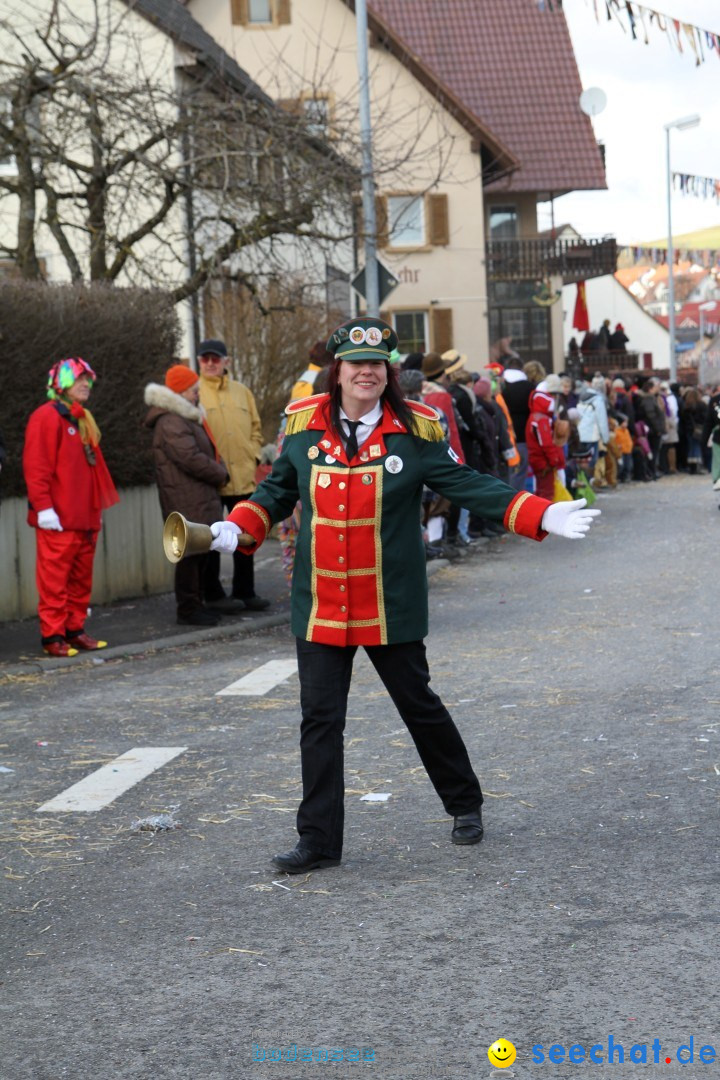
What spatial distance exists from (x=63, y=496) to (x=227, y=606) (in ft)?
7.60

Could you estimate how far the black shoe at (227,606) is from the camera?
13211 millimetres

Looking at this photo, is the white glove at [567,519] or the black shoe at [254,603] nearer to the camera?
the white glove at [567,519]

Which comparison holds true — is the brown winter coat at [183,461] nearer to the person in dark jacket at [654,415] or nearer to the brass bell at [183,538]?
the brass bell at [183,538]

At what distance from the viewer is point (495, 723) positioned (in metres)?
8.44

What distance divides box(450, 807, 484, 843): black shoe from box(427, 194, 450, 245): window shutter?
39366 mm

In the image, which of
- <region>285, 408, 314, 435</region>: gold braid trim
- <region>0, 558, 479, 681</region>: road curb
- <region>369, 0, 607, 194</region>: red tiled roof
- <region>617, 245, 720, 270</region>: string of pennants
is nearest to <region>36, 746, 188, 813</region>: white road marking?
<region>285, 408, 314, 435</region>: gold braid trim

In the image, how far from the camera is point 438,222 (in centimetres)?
4453

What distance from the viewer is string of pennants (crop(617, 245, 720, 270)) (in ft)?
169

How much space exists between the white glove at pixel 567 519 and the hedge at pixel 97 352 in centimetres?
765

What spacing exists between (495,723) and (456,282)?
37734 mm

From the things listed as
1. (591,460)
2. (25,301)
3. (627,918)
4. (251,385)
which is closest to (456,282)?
(591,460)

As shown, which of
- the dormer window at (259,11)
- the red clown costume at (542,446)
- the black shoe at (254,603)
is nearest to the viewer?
the black shoe at (254,603)

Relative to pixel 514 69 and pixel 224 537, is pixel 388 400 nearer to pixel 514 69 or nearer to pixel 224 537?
pixel 224 537

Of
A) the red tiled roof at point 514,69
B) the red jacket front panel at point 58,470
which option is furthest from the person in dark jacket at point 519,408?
the red tiled roof at point 514,69
